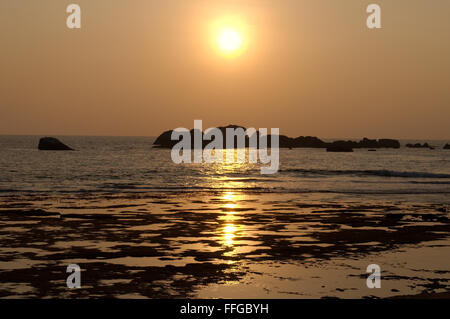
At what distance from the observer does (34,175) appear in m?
56.4

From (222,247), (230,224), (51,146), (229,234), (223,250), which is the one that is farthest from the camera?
(51,146)

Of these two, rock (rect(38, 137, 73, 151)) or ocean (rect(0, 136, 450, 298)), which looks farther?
rock (rect(38, 137, 73, 151))

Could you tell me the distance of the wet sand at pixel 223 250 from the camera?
1192 centimetres

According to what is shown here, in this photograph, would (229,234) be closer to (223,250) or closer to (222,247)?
(222,247)

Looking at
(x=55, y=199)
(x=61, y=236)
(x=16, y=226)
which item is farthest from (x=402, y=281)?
(x=55, y=199)

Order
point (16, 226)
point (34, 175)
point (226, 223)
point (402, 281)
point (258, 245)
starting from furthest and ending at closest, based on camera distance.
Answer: point (34, 175) < point (226, 223) < point (16, 226) < point (258, 245) < point (402, 281)

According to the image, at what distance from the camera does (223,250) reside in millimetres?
16422

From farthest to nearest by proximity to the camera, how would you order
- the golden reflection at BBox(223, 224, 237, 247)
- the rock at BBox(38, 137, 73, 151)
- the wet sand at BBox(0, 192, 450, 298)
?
the rock at BBox(38, 137, 73, 151) < the golden reflection at BBox(223, 224, 237, 247) < the wet sand at BBox(0, 192, 450, 298)

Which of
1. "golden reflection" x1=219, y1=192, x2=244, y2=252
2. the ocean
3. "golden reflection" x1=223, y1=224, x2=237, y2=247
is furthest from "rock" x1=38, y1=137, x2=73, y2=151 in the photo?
"golden reflection" x1=223, y1=224, x2=237, y2=247

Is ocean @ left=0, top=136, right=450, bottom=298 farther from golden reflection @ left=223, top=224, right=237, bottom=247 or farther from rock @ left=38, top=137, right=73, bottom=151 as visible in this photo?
rock @ left=38, top=137, right=73, bottom=151

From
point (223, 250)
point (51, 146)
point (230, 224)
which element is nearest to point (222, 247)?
point (223, 250)

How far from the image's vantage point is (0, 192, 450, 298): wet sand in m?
11.9
